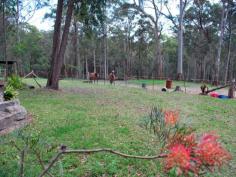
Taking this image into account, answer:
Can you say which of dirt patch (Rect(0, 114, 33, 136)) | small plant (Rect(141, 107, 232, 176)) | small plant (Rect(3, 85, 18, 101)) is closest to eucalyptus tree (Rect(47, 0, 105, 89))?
small plant (Rect(3, 85, 18, 101))

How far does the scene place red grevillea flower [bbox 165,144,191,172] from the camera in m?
1.25

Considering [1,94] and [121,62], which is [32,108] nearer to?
[1,94]

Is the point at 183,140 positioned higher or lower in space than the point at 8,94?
higher

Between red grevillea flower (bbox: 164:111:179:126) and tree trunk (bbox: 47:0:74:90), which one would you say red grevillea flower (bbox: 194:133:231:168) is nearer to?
red grevillea flower (bbox: 164:111:179:126)

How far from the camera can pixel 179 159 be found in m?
1.26

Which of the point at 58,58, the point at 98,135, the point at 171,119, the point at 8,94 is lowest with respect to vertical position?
the point at 98,135

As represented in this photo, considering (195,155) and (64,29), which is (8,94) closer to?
(64,29)

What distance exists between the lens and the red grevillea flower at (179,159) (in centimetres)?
125

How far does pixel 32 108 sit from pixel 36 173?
16.9 ft

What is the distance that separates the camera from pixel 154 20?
115 ft

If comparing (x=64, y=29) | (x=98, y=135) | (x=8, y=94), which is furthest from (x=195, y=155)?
(x=64, y=29)

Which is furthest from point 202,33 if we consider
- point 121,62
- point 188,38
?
point 121,62

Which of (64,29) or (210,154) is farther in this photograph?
(64,29)

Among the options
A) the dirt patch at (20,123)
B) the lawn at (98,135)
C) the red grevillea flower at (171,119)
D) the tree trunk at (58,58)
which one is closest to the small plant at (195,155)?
the red grevillea flower at (171,119)
